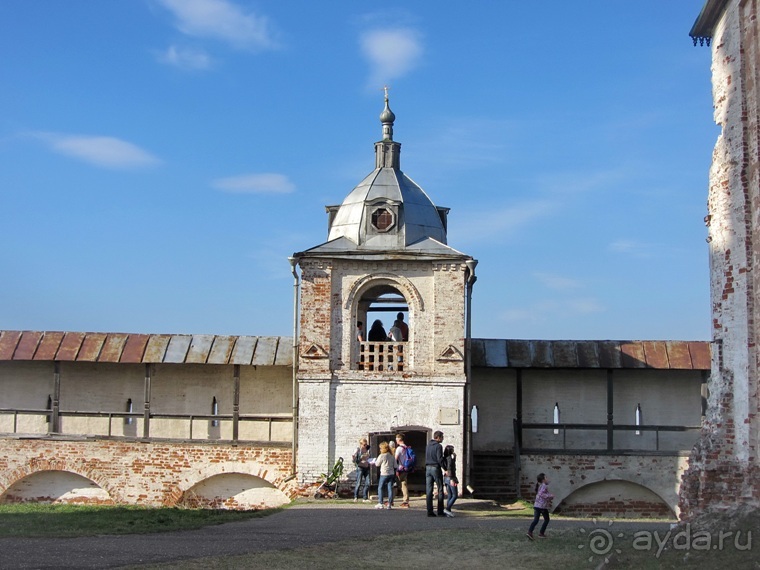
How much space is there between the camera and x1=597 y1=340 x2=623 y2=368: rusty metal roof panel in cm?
2472

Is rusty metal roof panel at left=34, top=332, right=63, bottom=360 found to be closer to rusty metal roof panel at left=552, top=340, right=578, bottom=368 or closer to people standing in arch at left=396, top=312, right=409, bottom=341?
people standing in arch at left=396, top=312, right=409, bottom=341

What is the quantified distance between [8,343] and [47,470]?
3.14m

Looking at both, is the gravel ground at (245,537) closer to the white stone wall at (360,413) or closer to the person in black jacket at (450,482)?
the person in black jacket at (450,482)

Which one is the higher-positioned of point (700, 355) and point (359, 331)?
point (359, 331)

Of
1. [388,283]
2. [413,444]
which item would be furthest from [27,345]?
[413,444]

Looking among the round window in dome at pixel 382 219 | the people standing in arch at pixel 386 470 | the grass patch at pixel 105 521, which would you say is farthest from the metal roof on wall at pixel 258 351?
the grass patch at pixel 105 521

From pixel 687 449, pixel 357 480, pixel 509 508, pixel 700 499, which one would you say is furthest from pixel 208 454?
pixel 700 499

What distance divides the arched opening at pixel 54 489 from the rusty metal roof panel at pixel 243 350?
4245mm

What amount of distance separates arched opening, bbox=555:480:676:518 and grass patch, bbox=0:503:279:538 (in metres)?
8.05

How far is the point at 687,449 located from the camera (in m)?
24.7

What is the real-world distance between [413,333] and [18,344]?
9579 mm

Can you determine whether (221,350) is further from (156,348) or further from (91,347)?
(91,347)

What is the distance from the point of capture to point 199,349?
2531 cm

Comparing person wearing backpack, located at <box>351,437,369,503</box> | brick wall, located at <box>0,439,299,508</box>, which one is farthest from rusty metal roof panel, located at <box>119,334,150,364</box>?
person wearing backpack, located at <box>351,437,369,503</box>
